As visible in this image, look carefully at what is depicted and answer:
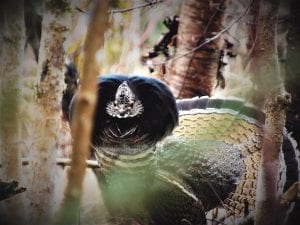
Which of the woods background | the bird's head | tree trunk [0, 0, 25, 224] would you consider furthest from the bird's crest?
tree trunk [0, 0, 25, 224]

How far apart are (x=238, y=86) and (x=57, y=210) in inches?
35.7

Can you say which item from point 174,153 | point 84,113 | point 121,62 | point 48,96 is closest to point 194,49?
point 121,62

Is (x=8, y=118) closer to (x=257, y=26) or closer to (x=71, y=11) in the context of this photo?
(x=71, y=11)

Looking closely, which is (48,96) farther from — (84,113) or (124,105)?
(84,113)

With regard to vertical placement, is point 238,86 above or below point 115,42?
below

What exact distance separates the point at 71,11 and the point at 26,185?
0.74 m

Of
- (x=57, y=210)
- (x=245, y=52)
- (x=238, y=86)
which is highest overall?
(x=245, y=52)

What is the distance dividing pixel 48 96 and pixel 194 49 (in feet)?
2.05

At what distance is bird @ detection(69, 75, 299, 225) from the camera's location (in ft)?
5.96

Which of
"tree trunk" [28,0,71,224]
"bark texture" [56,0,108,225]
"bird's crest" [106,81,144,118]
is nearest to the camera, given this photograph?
"bark texture" [56,0,108,225]

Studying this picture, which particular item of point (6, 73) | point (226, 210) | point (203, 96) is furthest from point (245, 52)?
point (6, 73)

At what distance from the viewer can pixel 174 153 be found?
1872 mm

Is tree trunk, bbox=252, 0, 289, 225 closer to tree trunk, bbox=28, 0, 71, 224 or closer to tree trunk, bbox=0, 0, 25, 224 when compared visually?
tree trunk, bbox=28, 0, 71, 224

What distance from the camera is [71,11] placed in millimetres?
1878
